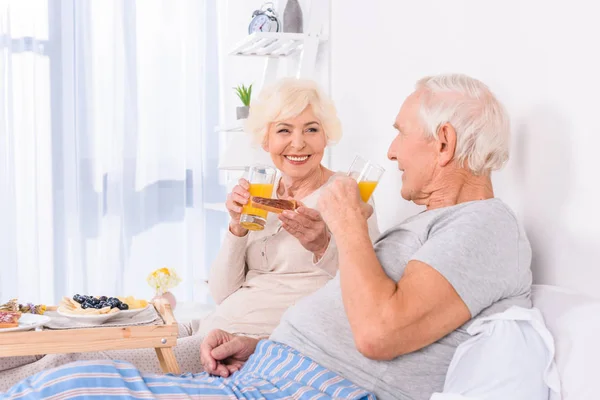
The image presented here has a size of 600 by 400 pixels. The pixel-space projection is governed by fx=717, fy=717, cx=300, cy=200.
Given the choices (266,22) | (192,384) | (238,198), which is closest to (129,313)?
(238,198)

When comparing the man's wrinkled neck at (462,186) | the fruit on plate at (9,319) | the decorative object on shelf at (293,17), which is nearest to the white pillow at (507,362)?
the man's wrinkled neck at (462,186)

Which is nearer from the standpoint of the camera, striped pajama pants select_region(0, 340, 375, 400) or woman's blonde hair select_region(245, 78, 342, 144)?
striped pajama pants select_region(0, 340, 375, 400)

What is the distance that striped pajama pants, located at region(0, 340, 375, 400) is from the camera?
4.29 feet

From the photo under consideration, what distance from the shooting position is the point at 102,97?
152 inches

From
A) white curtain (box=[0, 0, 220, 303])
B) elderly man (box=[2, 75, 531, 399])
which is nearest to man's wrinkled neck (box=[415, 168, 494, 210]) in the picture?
elderly man (box=[2, 75, 531, 399])

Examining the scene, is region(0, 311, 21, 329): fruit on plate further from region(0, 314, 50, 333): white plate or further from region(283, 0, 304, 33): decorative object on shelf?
region(283, 0, 304, 33): decorative object on shelf

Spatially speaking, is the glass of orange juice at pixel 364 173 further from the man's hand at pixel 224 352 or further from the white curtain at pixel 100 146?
the white curtain at pixel 100 146

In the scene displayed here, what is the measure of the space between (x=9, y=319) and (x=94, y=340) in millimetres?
228

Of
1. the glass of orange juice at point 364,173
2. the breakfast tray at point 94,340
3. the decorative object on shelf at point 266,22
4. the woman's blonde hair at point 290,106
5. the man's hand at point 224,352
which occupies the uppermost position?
the decorative object on shelf at point 266,22

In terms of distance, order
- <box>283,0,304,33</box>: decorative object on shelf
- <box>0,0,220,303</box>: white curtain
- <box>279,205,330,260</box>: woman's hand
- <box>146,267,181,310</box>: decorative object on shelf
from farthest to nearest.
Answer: <box>0,0,220,303</box>: white curtain, <box>283,0,304,33</box>: decorative object on shelf, <box>146,267,181,310</box>: decorative object on shelf, <box>279,205,330,260</box>: woman's hand

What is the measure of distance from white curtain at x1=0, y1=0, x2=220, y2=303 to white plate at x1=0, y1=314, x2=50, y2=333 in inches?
77.6

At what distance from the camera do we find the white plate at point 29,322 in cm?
181

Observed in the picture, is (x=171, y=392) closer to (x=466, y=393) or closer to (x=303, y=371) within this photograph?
(x=303, y=371)

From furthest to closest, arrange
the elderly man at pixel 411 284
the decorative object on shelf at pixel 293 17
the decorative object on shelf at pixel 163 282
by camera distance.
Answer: the decorative object on shelf at pixel 293 17 < the decorative object on shelf at pixel 163 282 < the elderly man at pixel 411 284
